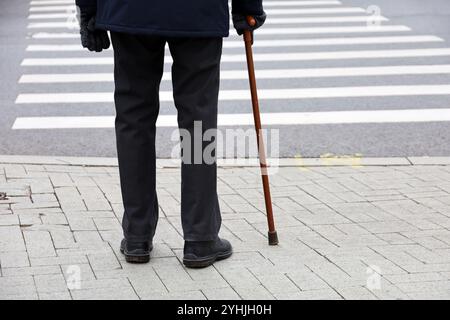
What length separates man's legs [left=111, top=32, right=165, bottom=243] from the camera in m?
4.86

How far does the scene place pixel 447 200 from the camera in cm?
643

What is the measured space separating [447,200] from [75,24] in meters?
10.7

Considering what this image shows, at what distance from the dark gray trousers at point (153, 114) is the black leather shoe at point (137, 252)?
0.03m

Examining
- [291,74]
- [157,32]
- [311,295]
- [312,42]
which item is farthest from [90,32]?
[312,42]

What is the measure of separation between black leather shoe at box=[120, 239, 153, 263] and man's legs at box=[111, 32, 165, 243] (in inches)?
1.0

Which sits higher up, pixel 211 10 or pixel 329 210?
pixel 211 10

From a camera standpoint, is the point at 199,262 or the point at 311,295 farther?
the point at 199,262

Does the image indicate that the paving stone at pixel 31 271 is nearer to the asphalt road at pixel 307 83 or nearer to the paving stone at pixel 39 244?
the paving stone at pixel 39 244

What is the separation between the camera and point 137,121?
16.2 ft

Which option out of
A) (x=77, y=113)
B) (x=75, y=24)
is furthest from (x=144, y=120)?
(x=75, y=24)

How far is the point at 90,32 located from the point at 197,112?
2.07 ft

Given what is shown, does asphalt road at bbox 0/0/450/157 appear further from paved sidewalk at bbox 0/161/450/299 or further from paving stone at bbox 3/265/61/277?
paving stone at bbox 3/265/61/277

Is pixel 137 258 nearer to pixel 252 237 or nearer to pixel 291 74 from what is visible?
pixel 252 237
